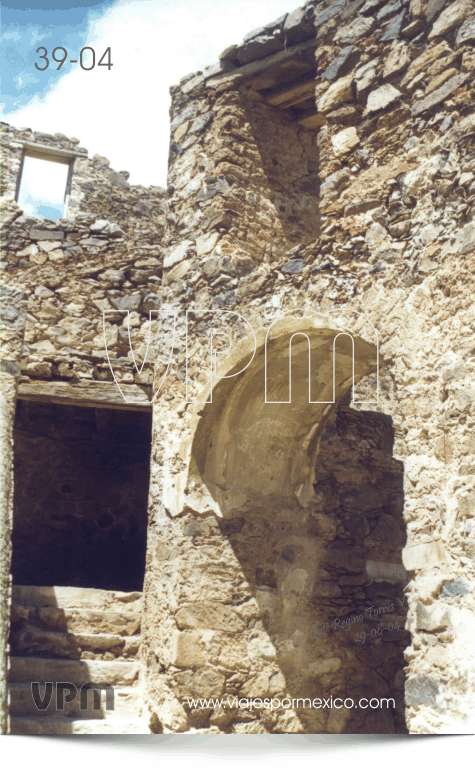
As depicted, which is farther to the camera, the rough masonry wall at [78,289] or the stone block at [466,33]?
the rough masonry wall at [78,289]

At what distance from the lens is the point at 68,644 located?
4.48 meters

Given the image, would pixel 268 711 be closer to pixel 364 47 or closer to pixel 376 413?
pixel 376 413

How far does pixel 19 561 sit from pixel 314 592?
3.33m

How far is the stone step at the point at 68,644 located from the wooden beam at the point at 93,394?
1.47 m

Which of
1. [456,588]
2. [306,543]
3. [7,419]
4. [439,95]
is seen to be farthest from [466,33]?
[306,543]

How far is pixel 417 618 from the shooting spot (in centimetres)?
279

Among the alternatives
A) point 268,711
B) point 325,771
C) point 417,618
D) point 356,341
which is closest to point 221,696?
point 268,711

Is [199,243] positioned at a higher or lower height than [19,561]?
higher

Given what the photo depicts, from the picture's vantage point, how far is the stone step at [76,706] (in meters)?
3.87

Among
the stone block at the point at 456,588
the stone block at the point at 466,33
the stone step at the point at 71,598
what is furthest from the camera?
the stone step at the point at 71,598

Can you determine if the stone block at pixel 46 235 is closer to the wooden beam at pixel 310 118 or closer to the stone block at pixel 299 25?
the wooden beam at pixel 310 118

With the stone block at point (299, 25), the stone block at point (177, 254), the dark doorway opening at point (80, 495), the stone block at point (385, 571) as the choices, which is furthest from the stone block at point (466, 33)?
the dark doorway opening at point (80, 495)

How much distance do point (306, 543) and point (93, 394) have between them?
173cm

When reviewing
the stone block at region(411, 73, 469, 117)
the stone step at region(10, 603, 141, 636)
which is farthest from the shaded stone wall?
the stone block at region(411, 73, 469, 117)
